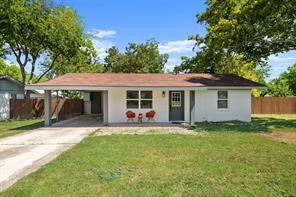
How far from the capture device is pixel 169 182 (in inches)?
301

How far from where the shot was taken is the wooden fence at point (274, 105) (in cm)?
3662

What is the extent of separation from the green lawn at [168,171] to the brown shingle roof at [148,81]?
8422mm

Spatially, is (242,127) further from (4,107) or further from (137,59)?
(137,59)

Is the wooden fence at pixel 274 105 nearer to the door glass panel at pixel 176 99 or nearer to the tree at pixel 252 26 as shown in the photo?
the tree at pixel 252 26

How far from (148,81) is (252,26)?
281 inches

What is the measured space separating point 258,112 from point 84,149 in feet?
92.3

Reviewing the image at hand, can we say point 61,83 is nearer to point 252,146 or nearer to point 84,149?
point 84,149

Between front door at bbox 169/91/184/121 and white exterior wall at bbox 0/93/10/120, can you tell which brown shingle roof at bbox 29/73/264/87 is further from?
white exterior wall at bbox 0/93/10/120

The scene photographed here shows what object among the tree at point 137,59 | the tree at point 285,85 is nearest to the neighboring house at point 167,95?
the tree at point 137,59

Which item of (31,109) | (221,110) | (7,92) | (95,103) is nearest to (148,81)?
(221,110)

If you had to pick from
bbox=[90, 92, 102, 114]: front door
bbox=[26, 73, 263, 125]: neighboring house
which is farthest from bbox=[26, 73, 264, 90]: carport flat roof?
bbox=[90, 92, 102, 114]: front door

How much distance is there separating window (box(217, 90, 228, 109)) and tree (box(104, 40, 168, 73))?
79.2ft

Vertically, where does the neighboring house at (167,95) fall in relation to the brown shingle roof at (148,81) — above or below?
below

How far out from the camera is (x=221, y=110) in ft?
77.1
